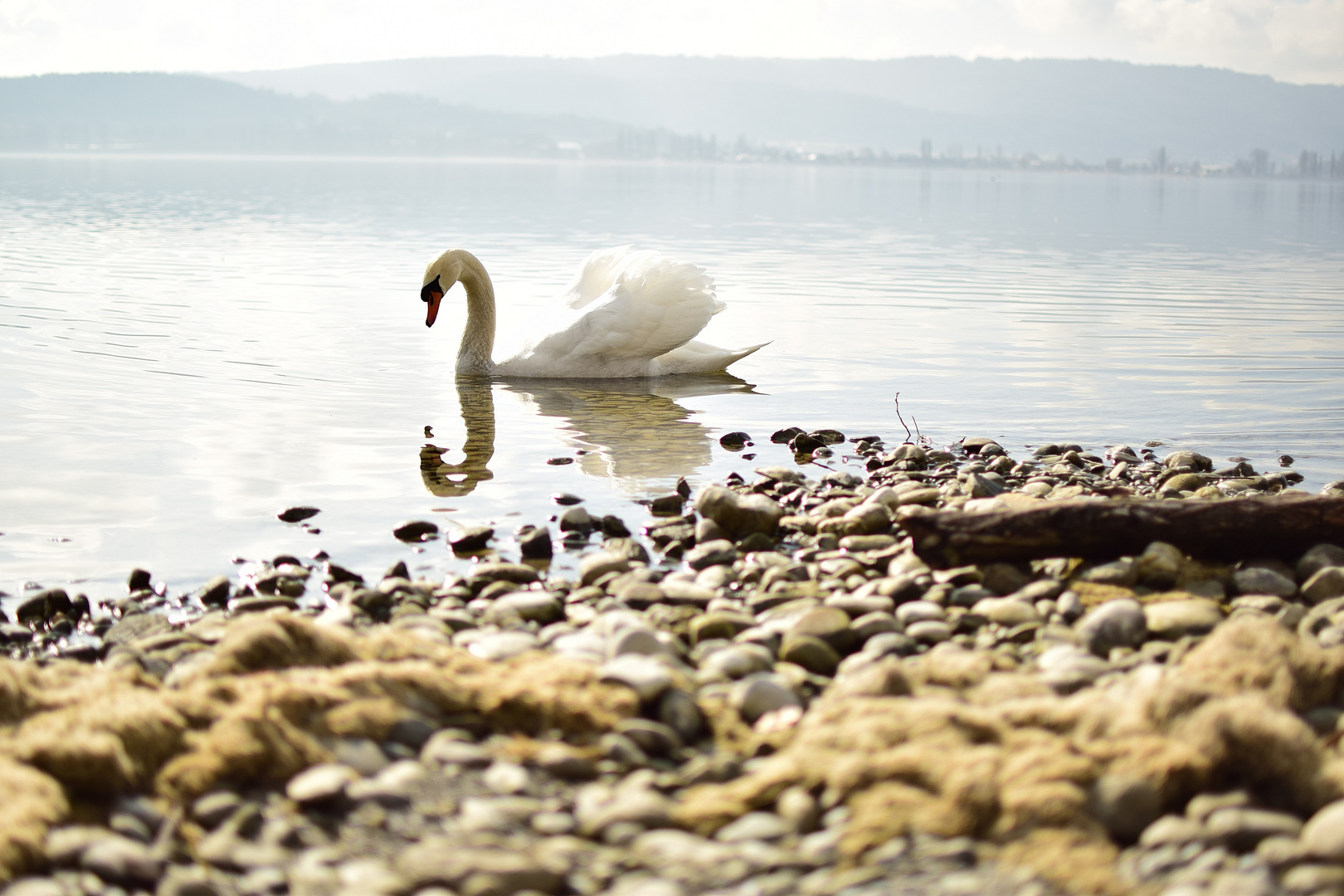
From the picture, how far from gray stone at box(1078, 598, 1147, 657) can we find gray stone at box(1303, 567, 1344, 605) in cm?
116

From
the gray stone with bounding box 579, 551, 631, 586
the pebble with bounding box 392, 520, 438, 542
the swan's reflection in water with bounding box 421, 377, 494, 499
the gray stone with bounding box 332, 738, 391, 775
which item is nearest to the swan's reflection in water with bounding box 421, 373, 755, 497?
the swan's reflection in water with bounding box 421, 377, 494, 499

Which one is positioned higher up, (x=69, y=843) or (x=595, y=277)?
(x=595, y=277)

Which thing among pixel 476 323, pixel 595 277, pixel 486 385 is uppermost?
pixel 595 277

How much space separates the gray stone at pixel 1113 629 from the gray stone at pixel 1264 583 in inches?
39.9

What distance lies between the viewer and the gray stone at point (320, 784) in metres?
3.49

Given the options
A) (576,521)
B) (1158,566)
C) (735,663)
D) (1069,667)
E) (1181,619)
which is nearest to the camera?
(1069,667)

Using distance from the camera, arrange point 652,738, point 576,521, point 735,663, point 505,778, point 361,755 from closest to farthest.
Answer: point 505,778
point 361,755
point 652,738
point 735,663
point 576,521

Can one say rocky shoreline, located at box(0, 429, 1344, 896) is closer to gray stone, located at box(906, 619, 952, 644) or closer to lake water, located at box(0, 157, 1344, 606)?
gray stone, located at box(906, 619, 952, 644)

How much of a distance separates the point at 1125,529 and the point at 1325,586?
88 cm

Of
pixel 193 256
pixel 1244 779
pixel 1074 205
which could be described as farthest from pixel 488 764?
pixel 1074 205

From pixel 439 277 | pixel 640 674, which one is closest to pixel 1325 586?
pixel 640 674

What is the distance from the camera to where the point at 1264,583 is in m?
5.64

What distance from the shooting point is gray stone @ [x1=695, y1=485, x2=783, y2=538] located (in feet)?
22.9

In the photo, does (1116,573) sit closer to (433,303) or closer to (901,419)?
(901,419)
